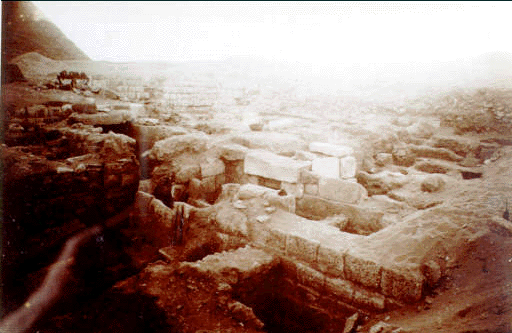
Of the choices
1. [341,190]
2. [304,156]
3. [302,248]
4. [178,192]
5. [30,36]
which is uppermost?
[30,36]

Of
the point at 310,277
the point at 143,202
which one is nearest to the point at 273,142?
the point at 143,202

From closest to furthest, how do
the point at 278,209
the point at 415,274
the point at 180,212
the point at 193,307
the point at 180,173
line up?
1. the point at 415,274
2. the point at 193,307
3. the point at 278,209
4. the point at 180,212
5. the point at 180,173

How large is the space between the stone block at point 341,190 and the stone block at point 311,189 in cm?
9

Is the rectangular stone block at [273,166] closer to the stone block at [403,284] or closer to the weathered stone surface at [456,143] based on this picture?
the stone block at [403,284]

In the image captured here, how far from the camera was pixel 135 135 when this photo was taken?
28.9 feet

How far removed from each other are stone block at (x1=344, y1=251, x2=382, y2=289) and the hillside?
5.01m

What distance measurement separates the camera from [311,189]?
6.01 m

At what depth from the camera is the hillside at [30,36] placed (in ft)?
12.8

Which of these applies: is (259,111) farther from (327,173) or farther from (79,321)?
(79,321)

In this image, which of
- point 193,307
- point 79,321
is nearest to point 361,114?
point 193,307

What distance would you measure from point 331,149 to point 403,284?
367cm

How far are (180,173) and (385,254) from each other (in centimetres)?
451

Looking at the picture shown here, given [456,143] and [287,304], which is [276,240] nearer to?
[287,304]

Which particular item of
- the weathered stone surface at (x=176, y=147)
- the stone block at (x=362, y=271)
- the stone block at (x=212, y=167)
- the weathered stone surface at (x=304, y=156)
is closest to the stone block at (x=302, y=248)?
the stone block at (x=362, y=271)
